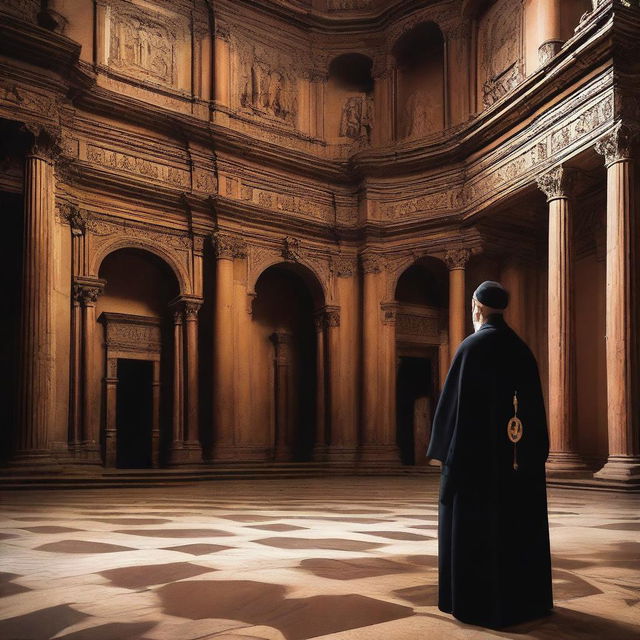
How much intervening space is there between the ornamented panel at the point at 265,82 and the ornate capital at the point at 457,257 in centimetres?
568

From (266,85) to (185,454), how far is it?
970 cm

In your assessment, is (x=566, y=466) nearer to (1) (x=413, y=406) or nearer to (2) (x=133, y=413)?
(1) (x=413, y=406)

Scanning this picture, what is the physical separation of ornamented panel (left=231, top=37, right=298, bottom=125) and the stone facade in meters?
0.07

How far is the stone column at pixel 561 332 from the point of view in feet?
45.9

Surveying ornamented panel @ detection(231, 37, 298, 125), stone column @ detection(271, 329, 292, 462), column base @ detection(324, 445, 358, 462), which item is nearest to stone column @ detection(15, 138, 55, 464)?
ornamented panel @ detection(231, 37, 298, 125)

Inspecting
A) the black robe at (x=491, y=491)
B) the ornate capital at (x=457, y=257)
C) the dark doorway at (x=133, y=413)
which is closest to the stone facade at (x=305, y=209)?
the ornate capital at (x=457, y=257)

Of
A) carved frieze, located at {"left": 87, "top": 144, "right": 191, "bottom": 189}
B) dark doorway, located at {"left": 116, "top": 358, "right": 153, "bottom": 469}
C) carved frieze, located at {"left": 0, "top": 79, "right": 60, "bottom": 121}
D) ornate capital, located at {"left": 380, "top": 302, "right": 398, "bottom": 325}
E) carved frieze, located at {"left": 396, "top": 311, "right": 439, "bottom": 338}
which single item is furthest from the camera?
carved frieze, located at {"left": 396, "top": 311, "right": 439, "bottom": 338}

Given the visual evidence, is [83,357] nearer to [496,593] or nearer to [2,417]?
[2,417]

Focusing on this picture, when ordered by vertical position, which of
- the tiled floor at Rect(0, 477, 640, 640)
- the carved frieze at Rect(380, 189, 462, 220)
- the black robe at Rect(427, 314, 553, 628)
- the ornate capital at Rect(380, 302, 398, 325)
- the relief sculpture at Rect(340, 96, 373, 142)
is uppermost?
the relief sculpture at Rect(340, 96, 373, 142)

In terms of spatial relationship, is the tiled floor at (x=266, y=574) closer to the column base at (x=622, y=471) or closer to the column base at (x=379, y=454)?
the column base at (x=622, y=471)

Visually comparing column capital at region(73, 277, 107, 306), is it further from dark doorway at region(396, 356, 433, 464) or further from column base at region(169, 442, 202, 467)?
dark doorway at region(396, 356, 433, 464)

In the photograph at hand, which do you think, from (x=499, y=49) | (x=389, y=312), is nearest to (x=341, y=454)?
(x=389, y=312)

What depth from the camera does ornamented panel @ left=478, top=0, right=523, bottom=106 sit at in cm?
1730

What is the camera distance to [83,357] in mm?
16266
